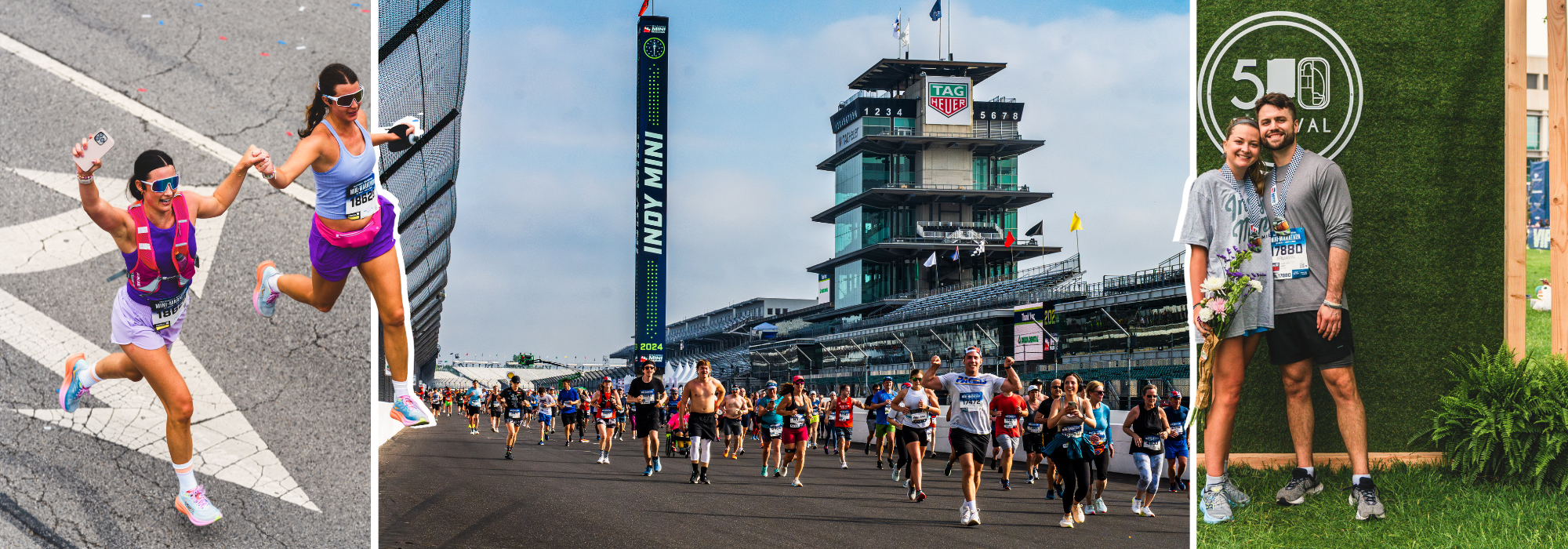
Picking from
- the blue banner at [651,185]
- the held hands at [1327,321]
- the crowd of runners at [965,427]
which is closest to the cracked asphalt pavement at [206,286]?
the crowd of runners at [965,427]

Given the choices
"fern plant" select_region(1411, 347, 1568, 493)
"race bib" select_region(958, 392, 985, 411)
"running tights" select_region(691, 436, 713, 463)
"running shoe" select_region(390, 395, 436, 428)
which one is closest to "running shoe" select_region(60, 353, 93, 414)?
"running shoe" select_region(390, 395, 436, 428)

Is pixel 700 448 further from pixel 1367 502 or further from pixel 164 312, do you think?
pixel 1367 502

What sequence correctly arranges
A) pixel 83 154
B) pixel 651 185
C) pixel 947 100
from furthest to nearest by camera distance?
1. pixel 947 100
2. pixel 651 185
3. pixel 83 154

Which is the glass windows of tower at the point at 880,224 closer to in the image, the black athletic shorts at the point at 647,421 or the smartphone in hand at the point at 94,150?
the black athletic shorts at the point at 647,421

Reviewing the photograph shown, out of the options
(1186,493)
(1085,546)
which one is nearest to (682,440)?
(1186,493)

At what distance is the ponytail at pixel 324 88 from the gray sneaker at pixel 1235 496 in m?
5.36

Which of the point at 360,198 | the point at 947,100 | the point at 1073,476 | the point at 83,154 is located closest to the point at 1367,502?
the point at 1073,476

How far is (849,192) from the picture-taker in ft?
303

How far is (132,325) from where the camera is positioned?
605 cm

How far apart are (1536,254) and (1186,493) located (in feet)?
25.3

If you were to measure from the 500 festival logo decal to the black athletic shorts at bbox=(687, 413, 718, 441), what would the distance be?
10.5m

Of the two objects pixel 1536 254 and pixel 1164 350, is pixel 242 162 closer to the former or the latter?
pixel 1536 254

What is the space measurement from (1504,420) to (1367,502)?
946mm

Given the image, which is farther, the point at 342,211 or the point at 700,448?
the point at 700,448
